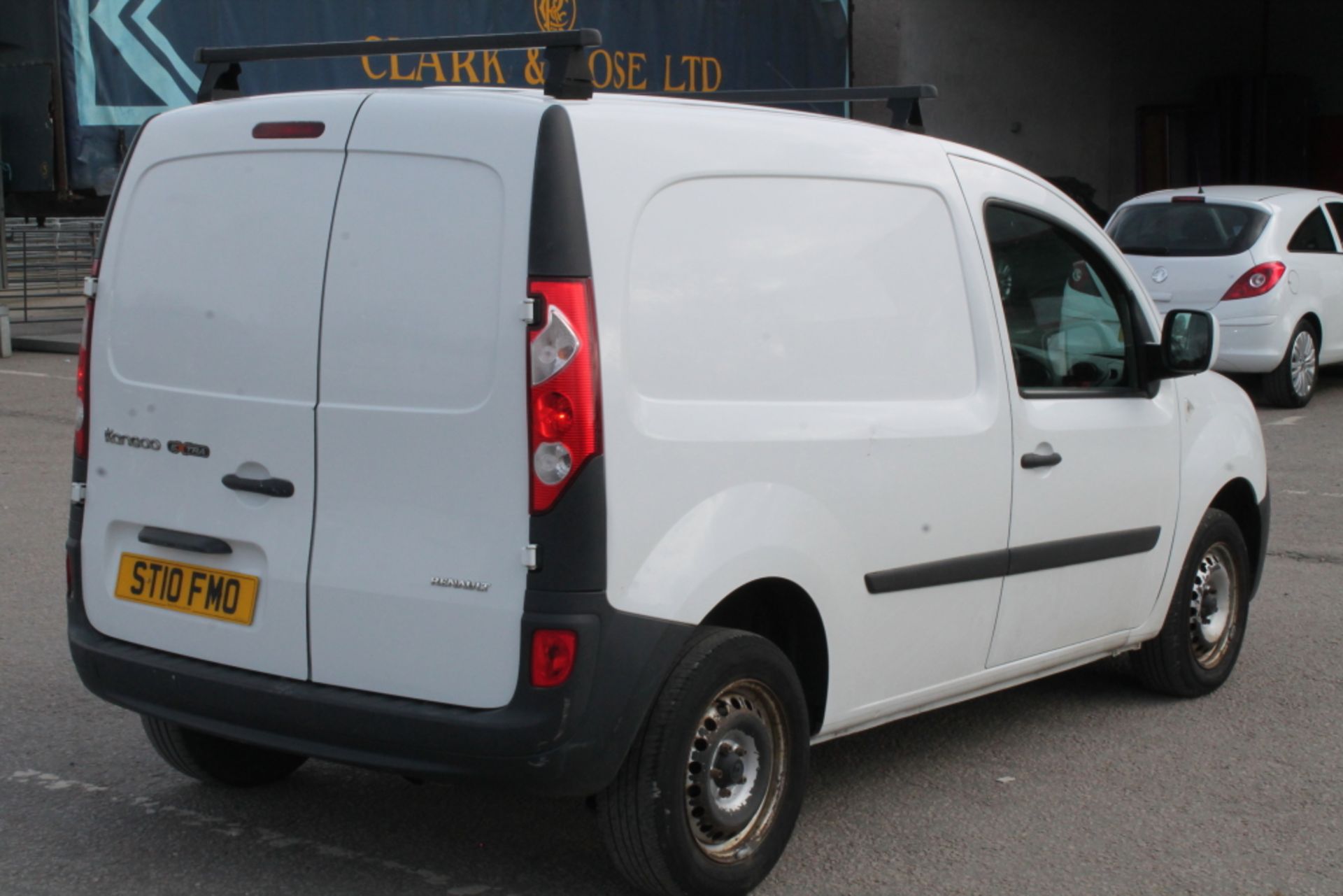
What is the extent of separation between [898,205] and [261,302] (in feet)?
5.32

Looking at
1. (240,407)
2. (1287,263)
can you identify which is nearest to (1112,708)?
(240,407)

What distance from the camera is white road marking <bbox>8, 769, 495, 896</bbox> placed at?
152 inches

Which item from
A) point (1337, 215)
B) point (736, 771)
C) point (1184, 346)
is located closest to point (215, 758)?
point (736, 771)

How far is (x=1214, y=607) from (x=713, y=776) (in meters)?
2.56

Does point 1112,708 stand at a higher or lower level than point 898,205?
lower

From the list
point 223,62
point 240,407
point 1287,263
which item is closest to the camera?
point 240,407

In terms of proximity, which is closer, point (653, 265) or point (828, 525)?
point (653, 265)

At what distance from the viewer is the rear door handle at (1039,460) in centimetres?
446

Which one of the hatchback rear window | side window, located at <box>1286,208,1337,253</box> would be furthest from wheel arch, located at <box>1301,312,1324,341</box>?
the hatchback rear window

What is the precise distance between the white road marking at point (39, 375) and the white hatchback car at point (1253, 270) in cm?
872

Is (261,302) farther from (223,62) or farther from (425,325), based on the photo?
(223,62)

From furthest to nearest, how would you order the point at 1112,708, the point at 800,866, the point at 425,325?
the point at 1112,708 → the point at 800,866 → the point at 425,325

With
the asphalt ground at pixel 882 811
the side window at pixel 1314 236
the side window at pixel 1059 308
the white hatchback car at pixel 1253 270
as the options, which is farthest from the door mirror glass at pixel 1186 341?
the side window at pixel 1314 236

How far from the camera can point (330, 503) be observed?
11.7 feet
